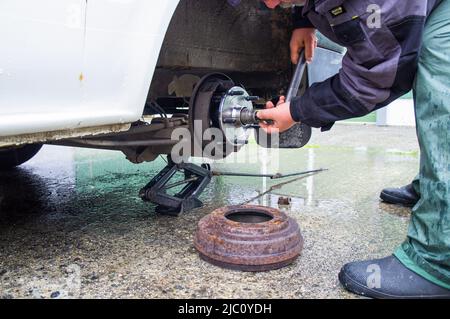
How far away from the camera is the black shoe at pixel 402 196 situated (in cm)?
195

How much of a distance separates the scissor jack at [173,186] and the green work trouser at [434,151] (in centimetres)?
101

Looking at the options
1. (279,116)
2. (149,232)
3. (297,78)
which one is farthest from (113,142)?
(297,78)

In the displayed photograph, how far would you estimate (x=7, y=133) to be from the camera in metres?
0.93

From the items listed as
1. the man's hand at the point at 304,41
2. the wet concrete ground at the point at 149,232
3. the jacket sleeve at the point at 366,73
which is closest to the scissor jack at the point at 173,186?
the wet concrete ground at the point at 149,232

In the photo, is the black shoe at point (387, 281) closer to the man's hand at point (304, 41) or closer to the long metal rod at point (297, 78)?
the long metal rod at point (297, 78)

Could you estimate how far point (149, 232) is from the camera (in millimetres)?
1595

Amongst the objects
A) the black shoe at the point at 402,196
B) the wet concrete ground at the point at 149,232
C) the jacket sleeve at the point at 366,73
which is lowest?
the wet concrete ground at the point at 149,232

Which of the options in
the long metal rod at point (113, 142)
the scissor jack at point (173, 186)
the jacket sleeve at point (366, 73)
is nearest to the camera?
the jacket sleeve at point (366, 73)

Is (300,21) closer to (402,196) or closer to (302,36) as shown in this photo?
(302,36)

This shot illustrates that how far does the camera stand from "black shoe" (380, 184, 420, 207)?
6.41 feet

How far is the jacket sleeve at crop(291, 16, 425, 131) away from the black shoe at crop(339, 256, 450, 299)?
1.38 feet

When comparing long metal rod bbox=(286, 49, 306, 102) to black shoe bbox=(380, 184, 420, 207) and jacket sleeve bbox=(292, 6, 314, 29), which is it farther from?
black shoe bbox=(380, 184, 420, 207)

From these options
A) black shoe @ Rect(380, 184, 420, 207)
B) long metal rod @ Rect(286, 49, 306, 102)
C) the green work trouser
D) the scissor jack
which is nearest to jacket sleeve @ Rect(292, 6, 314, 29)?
long metal rod @ Rect(286, 49, 306, 102)

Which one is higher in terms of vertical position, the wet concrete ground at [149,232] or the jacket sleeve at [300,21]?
the jacket sleeve at [300,21]
